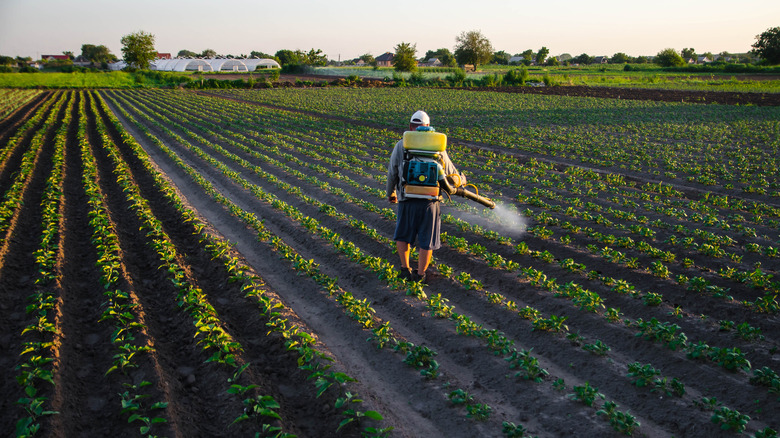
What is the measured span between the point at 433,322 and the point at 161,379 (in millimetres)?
2773

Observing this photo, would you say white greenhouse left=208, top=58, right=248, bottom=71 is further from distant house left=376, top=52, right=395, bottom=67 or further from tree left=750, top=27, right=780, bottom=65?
tree left=750, top=27, right=780, bottom=65

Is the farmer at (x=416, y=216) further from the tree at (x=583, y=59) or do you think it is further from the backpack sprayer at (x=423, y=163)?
the tree at (x=583, y=59)

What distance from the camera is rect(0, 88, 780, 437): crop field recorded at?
3.84 m

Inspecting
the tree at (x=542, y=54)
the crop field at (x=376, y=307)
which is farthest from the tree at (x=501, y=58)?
the crop field at (x=376, y=307)

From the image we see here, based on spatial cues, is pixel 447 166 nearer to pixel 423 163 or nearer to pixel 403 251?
pixel 423 163

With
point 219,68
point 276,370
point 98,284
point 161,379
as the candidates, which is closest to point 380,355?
point 276,370

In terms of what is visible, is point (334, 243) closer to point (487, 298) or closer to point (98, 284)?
point (487, 298)

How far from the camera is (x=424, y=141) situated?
5.75 m

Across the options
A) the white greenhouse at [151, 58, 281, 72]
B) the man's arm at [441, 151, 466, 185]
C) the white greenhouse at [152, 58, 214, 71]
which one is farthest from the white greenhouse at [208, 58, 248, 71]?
the man's arm at [441, 151, 466, 185]

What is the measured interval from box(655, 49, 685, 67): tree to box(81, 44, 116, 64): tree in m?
117

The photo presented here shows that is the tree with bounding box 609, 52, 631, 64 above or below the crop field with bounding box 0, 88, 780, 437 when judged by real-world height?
above

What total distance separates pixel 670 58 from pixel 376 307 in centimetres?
9269

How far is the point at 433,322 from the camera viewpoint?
17.5 feet

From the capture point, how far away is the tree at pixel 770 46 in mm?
72188
